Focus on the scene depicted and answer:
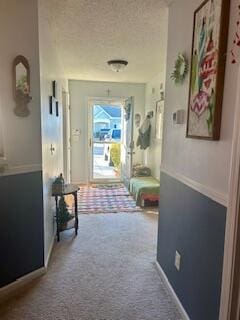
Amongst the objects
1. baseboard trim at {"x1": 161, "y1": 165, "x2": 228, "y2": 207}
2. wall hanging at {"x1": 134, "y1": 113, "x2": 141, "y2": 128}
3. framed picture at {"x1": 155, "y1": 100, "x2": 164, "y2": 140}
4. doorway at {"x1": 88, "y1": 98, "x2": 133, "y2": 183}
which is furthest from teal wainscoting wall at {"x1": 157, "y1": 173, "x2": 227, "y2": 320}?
wall hanging at {"x1": 134, "y1": 113, "x2": 141, "y2": 128}

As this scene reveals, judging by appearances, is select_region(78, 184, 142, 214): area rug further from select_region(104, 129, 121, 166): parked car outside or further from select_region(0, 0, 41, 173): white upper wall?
select_region(0, 0, 41, 173): white upper wall

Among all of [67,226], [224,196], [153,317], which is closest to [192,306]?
[153,317]

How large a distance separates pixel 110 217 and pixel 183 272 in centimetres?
203

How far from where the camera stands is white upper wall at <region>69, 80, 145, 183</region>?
5625mm

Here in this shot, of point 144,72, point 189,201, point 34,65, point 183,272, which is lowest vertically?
point 183,272

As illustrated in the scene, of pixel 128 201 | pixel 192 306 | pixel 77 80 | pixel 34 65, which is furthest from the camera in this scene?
pixel 77 80

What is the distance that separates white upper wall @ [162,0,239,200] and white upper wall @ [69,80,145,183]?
12.0ft

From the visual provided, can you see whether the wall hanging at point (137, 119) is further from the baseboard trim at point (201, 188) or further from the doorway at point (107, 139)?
the baseboard trim at point (201, 188)

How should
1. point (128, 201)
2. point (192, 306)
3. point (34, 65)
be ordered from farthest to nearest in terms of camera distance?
point (128, 201) < point (34, 65) < point (192, 306)

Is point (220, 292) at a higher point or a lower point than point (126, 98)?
lower

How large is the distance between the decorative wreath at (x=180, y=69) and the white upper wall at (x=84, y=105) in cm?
387

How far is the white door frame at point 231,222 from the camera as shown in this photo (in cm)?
111

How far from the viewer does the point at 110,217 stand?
3.73m

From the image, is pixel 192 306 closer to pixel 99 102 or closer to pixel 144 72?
pixel 144 72
